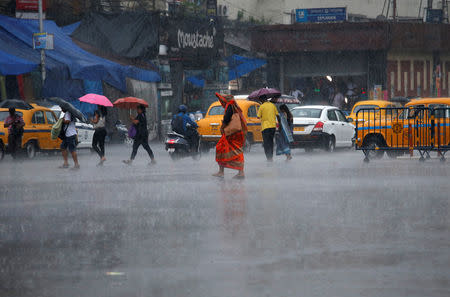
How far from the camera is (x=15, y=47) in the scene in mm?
30531

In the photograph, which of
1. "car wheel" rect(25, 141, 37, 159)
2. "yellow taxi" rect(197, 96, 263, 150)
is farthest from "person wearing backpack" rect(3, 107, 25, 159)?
"yellow taxi" rect(197, 96, 263, 150)

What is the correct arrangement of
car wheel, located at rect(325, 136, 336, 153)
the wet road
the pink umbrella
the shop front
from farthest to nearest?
the shop front < car wheel, located at rect(325, 136, 336, 153) < the pink umbrella < the wet road

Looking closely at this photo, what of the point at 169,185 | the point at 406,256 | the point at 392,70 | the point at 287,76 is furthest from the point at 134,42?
the point at 406,256

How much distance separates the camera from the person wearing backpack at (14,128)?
938 inches

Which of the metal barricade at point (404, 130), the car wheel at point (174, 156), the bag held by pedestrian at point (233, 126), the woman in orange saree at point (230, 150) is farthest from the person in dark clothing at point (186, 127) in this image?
the bag held by pedestrian at point (233, 126)

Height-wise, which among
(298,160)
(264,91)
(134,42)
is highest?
(134,42)

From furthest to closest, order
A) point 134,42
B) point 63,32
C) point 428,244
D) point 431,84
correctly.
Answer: point 431,84 < point 134,42 < point 63,32 < point 428,244

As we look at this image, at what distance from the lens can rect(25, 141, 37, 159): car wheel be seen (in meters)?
25.7

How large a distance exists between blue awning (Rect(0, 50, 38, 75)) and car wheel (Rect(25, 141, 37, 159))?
2898 mm

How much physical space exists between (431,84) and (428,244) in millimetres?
48168

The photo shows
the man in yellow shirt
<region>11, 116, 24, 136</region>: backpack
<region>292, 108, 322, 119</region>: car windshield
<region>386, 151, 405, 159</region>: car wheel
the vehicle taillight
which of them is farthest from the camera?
<region>292, 108, 322, 119</region>: car windshield

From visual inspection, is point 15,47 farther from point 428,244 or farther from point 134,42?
point 428,244

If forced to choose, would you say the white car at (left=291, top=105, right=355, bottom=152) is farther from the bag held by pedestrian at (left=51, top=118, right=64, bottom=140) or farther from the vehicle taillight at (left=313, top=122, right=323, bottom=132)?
the bag held by pedestrian at (left=51, top=118, right=64, bottom=140)

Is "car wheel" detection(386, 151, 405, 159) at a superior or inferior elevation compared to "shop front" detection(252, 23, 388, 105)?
inferior
